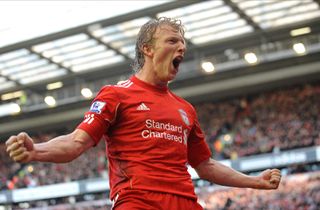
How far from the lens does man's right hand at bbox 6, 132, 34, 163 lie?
2.82m

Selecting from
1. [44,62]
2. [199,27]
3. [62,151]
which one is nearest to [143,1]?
[199,27]

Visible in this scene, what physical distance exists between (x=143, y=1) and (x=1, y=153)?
1556cm

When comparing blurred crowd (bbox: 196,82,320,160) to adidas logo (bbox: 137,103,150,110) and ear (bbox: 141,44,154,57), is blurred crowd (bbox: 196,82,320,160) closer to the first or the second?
ear (bbox: 141,44,154,57)

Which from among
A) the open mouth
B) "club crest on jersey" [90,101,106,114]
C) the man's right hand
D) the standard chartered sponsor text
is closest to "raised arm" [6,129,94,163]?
the man's right hand

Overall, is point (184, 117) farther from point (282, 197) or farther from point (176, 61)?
point (282, 197)

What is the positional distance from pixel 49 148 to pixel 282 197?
19123 mm

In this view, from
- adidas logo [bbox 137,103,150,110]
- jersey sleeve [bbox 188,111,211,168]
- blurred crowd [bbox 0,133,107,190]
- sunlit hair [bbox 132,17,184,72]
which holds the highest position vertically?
blurred crowd [bbox 0,133,107,190]

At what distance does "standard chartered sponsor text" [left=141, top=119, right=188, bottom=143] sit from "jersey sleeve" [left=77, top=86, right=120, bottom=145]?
0.64 ft

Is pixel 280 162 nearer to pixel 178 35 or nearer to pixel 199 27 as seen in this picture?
pixel 199 27

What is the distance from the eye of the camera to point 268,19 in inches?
878

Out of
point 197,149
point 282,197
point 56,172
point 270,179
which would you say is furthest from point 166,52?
point 56,172

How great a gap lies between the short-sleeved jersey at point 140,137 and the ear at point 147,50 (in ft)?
0.67

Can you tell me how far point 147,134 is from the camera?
353 cm

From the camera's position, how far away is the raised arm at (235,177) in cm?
393
